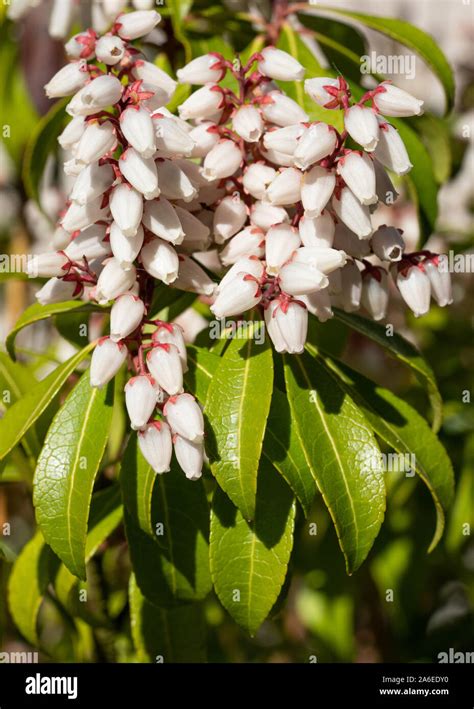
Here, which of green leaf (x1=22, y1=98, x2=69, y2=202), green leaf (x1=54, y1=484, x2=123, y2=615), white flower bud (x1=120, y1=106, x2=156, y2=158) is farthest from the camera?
green leaf (x1=22, y1=98, x2=69, y2=202)

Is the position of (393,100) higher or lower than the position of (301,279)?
higher

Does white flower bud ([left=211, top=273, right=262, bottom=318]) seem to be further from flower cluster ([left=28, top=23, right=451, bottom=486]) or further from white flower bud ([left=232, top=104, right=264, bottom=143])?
white flower bud ([left=232, top=104, right=264, bottom=143])

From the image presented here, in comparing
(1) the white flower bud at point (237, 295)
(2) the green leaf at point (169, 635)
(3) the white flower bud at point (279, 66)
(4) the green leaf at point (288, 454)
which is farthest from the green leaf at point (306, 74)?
(2) the green leaf at point (169, 635)

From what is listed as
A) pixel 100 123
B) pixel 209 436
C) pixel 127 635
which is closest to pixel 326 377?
pixel 209 436

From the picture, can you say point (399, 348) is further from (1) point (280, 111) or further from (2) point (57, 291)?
(2) point (57, 291)

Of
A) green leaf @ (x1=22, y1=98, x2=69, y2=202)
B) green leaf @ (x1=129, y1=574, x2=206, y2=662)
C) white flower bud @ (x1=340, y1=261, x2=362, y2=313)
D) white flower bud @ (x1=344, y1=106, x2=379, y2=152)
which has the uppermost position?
green leaf @ (x1=22, y1=98, x2=69, y2=202)

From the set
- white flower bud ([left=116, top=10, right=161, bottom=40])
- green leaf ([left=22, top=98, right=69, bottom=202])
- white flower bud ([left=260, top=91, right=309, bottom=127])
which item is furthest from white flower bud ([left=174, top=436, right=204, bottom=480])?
green leaf ([left=22, top=98, right=69, bottom=202])

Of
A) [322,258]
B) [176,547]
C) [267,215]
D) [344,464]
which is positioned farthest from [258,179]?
[176,547]

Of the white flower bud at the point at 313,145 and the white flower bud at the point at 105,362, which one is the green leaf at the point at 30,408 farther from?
the white flower bud at the point at 313,145
